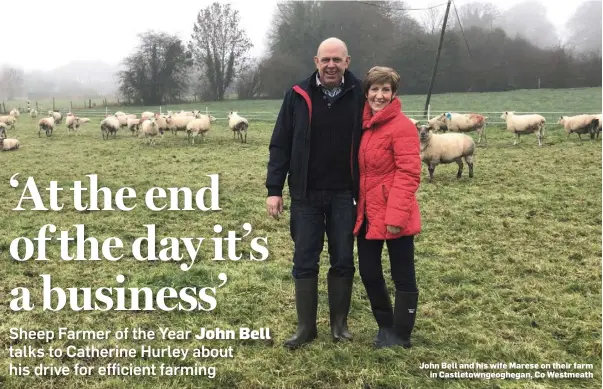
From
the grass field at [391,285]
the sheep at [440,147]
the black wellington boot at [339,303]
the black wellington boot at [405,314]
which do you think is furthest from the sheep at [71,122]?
the black wellington boot at [405,314]

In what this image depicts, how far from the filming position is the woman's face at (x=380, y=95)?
320 cm

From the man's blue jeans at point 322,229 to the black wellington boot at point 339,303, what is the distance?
0.06 meters

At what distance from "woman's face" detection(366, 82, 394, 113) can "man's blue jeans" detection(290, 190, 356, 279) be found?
643 mm

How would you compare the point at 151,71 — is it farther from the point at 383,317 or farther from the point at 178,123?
the point at 383,317

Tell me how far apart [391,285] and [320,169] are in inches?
74.4

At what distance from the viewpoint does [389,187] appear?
10.6ft

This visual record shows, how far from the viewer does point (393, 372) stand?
3168 mm

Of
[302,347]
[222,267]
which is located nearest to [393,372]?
[302,347]

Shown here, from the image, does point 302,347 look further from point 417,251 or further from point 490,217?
point 490,217

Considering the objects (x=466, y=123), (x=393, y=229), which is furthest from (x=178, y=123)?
(x=393, y=229)

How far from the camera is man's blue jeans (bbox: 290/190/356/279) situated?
343cm

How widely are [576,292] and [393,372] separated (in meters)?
2.42

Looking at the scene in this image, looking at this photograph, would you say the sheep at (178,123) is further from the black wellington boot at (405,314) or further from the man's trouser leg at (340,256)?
the black wellington boot at (405,314)

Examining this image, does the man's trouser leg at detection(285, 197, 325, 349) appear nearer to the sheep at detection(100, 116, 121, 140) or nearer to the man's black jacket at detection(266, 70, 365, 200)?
the man's black jacket at detection(266, 70, 365, 200)
